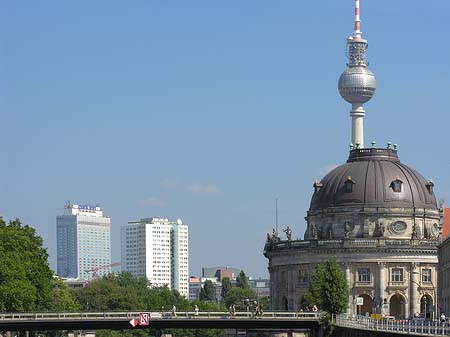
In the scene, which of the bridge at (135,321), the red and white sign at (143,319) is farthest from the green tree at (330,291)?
the red and white sign at (143,319)

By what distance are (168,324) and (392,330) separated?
129 ft

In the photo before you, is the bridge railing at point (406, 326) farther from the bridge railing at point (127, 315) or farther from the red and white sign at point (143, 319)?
the red and white sign at point (143, 319)

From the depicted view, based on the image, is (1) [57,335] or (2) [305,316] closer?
(2) [305,316]

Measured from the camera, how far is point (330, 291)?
182 meters

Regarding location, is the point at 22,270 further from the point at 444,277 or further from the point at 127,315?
the point at 444,277

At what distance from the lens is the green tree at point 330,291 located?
179250 millimetres

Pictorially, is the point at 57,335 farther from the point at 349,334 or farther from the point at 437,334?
the point at 437,334

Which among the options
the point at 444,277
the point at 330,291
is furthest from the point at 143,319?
the point at 330,291

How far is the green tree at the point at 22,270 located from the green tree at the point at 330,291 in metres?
30.7

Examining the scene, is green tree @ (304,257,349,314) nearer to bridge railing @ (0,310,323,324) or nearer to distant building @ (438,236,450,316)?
distant building @ (438,236,450,316)

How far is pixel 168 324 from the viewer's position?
137750mm

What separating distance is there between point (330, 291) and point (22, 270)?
124 ft

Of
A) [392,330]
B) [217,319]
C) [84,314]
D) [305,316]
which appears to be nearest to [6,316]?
[84,314]

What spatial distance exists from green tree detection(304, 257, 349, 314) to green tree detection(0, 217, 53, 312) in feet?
101
